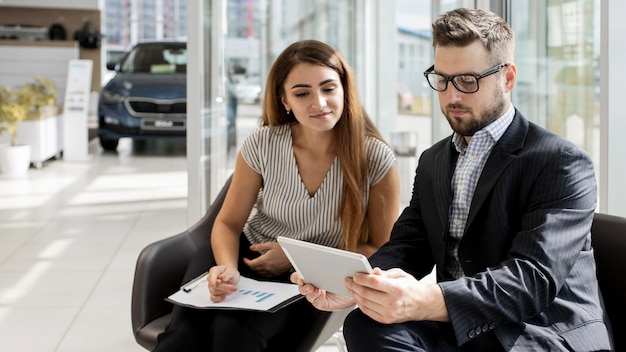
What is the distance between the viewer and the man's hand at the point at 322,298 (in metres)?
1.87

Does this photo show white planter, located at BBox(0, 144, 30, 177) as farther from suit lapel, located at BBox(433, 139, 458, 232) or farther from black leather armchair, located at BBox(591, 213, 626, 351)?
black leather armchair, located at BBox(591, 213, 626, 351)

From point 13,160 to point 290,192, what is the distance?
6.74m

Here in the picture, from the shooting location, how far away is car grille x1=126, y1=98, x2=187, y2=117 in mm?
10070

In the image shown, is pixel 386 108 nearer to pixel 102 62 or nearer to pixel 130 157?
pixel 130 157

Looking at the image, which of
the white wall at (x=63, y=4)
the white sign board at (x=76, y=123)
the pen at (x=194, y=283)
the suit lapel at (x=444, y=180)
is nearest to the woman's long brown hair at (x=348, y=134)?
the pen at (x=194, y=283)

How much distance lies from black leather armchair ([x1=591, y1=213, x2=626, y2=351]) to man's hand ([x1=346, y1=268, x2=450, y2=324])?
0.43m

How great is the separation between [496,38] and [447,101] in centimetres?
17

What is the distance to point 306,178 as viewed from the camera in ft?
8.72

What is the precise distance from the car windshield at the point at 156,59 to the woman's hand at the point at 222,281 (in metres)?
8.39

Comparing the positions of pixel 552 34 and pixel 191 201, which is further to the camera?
pixel 191 201

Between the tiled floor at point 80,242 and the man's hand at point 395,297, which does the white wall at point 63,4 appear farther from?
the man's hand at point 395,297

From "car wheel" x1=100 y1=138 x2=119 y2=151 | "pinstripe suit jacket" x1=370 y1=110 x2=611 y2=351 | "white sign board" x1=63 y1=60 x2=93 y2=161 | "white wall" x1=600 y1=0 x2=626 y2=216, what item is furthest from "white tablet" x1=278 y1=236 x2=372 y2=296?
"car wheel" x1=100 y1=138 x2=119 y2=151

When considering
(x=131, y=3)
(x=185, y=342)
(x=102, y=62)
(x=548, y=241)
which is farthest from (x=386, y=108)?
(x=131, y=3)

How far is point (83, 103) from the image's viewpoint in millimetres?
10125
